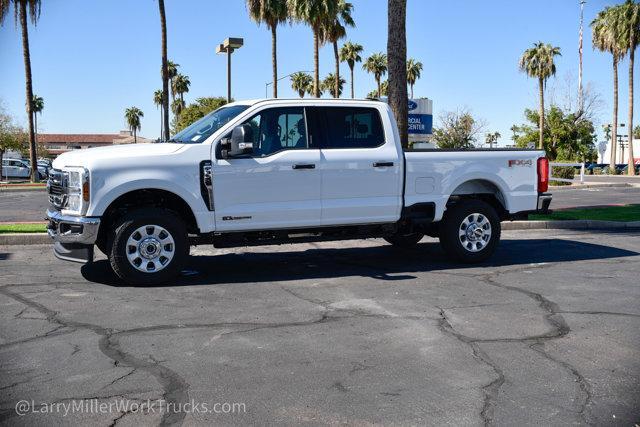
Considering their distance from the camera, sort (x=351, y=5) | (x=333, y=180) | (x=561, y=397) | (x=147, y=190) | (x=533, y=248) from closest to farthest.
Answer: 1. (x=561, y=397)
2. (x=147, y=190)
3. (x=333, y=180)
4. (x=533, y=248)
5. (x=351, y=5)

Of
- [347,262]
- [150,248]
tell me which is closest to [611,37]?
[347,262]

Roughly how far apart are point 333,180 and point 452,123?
50892 millimetres

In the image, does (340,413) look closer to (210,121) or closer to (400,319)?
(400,319)

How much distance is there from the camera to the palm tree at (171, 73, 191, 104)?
259 feet

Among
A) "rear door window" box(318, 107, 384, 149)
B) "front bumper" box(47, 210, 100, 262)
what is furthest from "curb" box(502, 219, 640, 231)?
"front bumper" box(47, 210, 100, 262)

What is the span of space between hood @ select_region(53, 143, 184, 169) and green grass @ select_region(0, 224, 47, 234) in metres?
3.98

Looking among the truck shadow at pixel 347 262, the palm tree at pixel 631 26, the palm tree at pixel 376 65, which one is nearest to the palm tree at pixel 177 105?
the palm tree at pixel 376 65

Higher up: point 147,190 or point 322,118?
point 322,118

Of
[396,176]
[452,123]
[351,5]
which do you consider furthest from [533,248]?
[452,123]

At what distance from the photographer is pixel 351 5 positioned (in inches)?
1762

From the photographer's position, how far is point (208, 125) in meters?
7.83

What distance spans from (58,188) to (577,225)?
1009 cm

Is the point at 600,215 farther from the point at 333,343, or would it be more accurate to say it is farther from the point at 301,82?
the point at 301,82

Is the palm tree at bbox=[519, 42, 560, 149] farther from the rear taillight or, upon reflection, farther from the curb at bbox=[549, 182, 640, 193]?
the rear taillight
